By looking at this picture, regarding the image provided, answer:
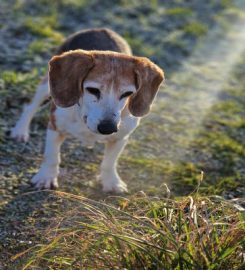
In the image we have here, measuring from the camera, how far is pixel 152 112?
24.8 feet

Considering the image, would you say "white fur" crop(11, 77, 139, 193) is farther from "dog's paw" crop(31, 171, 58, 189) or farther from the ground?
the ground

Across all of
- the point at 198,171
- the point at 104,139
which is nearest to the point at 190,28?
the point at 198,171

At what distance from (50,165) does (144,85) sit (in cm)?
118

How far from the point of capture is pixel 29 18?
966cm

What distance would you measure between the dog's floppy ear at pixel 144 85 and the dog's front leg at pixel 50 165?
0.80m

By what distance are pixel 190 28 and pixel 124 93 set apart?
24.8 feet

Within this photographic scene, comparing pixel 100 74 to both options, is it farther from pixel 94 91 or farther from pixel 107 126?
pixel 107 126

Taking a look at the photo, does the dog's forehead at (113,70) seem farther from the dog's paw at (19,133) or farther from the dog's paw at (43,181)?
the dog's paw at (19,133)

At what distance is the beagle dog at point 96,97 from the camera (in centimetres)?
441

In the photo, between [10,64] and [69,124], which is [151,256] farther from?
[10,64]

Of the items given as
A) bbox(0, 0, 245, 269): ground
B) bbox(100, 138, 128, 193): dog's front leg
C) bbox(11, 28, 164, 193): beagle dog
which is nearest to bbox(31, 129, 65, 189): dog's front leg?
bbox(11, 28, 164, 193): beagle dog

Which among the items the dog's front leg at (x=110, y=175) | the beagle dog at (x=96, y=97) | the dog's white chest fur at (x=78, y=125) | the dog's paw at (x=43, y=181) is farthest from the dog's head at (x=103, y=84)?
the dog's paw at (x=43, y=181)

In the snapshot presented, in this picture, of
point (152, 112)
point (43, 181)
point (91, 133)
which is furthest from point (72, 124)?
point (152, 112)

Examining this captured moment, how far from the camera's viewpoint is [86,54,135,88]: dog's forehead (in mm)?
4473
